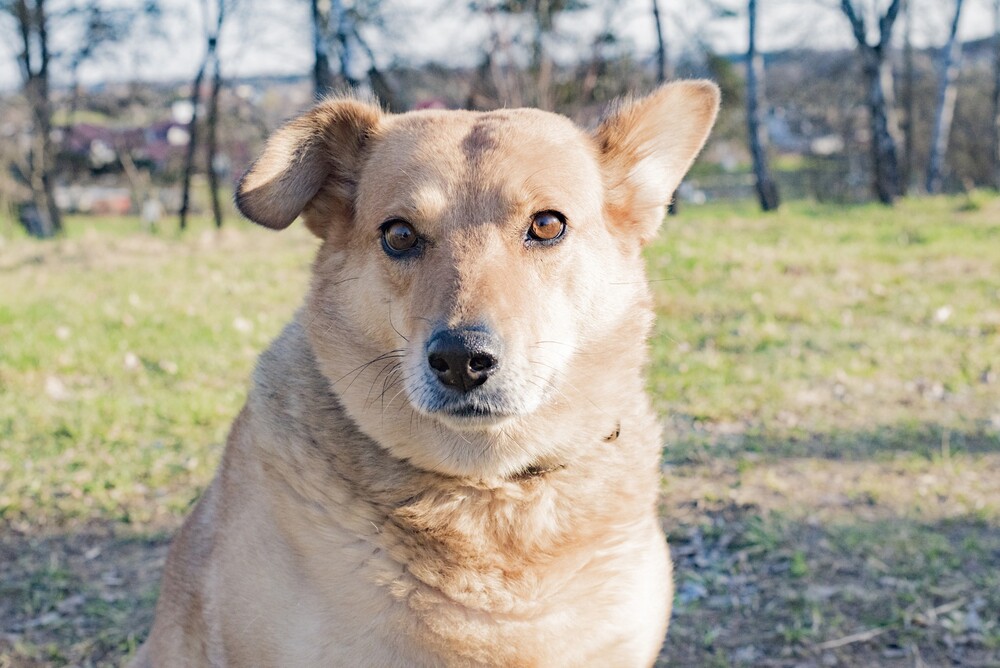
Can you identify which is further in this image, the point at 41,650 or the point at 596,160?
the point at 41,650

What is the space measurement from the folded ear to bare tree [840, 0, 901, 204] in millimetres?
16087

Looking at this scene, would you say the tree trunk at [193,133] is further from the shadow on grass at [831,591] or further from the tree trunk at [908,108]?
the tree trunk at [908,108]

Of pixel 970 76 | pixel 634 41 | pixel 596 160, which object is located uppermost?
pixel 596 160

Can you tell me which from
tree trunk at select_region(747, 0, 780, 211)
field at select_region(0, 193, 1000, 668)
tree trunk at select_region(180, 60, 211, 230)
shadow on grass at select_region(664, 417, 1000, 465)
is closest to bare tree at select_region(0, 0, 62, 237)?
tree trunk at select_region(180, 60, 211, 230)

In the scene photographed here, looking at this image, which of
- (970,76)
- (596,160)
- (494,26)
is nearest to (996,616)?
(596,160)

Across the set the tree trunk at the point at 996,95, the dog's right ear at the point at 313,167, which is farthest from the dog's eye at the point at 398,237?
the tree trunk at the point at 996,95

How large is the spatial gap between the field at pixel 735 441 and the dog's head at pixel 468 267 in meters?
1.54

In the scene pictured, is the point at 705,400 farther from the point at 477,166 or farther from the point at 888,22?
the point at 888,22

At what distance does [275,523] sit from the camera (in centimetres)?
253

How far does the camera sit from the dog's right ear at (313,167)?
270cm

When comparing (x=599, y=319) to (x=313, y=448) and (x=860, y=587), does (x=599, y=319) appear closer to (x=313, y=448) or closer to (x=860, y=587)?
(x=313, y=448)

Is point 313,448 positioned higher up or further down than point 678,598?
higher up

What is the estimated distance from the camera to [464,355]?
2.29 meters

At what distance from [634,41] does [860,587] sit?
61.7 feet
